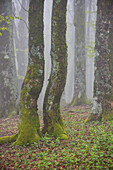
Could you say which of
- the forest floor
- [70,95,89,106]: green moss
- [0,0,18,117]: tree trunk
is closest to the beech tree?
the forest floor

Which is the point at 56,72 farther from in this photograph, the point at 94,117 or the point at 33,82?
the point at 94,117

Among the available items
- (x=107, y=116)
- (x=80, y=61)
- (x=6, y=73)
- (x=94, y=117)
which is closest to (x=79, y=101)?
(x=80, y=61)

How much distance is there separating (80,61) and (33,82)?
24.9ft

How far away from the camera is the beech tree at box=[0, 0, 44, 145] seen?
21.9 ft

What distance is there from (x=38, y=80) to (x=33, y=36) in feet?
5.53

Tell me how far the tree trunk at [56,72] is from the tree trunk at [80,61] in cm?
646

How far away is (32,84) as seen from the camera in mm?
6703

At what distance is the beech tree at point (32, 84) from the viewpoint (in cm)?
666

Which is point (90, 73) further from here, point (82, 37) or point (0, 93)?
point (0, 93)

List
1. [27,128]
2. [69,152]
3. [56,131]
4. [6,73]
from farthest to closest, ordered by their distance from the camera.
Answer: [6,73] < [56,131] < [27,128] < [69,152]

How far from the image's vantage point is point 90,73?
34531 mm

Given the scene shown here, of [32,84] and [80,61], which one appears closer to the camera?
[32,84]

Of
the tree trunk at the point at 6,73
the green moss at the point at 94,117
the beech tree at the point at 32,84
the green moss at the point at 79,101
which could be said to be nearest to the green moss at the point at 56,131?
the beech tree at the point at 32,84

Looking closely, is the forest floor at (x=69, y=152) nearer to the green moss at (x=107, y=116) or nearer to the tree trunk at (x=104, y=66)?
the green moss at (x=107, y=116)
